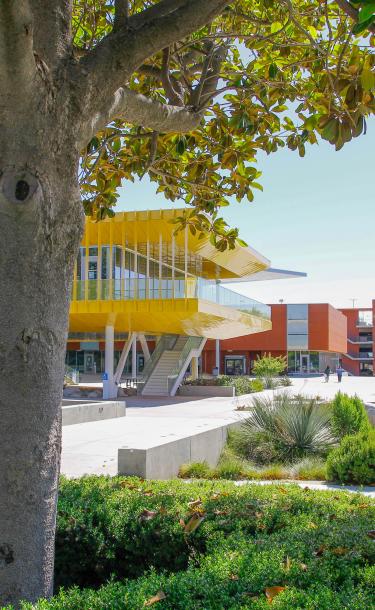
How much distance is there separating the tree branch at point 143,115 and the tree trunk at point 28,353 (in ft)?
1.56

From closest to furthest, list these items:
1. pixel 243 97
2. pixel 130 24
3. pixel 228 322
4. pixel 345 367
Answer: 1. pixel 130 24
2. pixel 243 97
3. pixel 228 322
4. pixel 345 367

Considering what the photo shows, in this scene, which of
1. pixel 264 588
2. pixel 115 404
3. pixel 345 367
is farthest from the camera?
pixel 345 367

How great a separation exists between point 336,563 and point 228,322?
31.5 m

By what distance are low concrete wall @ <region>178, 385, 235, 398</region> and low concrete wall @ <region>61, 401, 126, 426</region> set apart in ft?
44.5

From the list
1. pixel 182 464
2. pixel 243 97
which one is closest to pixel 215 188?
pixel 243 97

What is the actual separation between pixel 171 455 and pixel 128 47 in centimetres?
690

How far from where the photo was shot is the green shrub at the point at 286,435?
11.7 metres

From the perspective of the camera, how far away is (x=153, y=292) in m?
28.5

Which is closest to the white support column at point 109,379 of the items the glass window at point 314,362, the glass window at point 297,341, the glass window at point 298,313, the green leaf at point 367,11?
the green leaf at point 367,11

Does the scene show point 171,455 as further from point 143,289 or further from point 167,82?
point 143,289

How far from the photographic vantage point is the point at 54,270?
3.06 metres

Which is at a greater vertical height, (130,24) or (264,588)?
(130,24)

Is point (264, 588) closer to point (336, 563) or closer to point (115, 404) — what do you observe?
point (336, 563)

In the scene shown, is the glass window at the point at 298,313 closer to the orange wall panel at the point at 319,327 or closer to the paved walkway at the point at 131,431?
the orange wall panel at the point at 319,327
